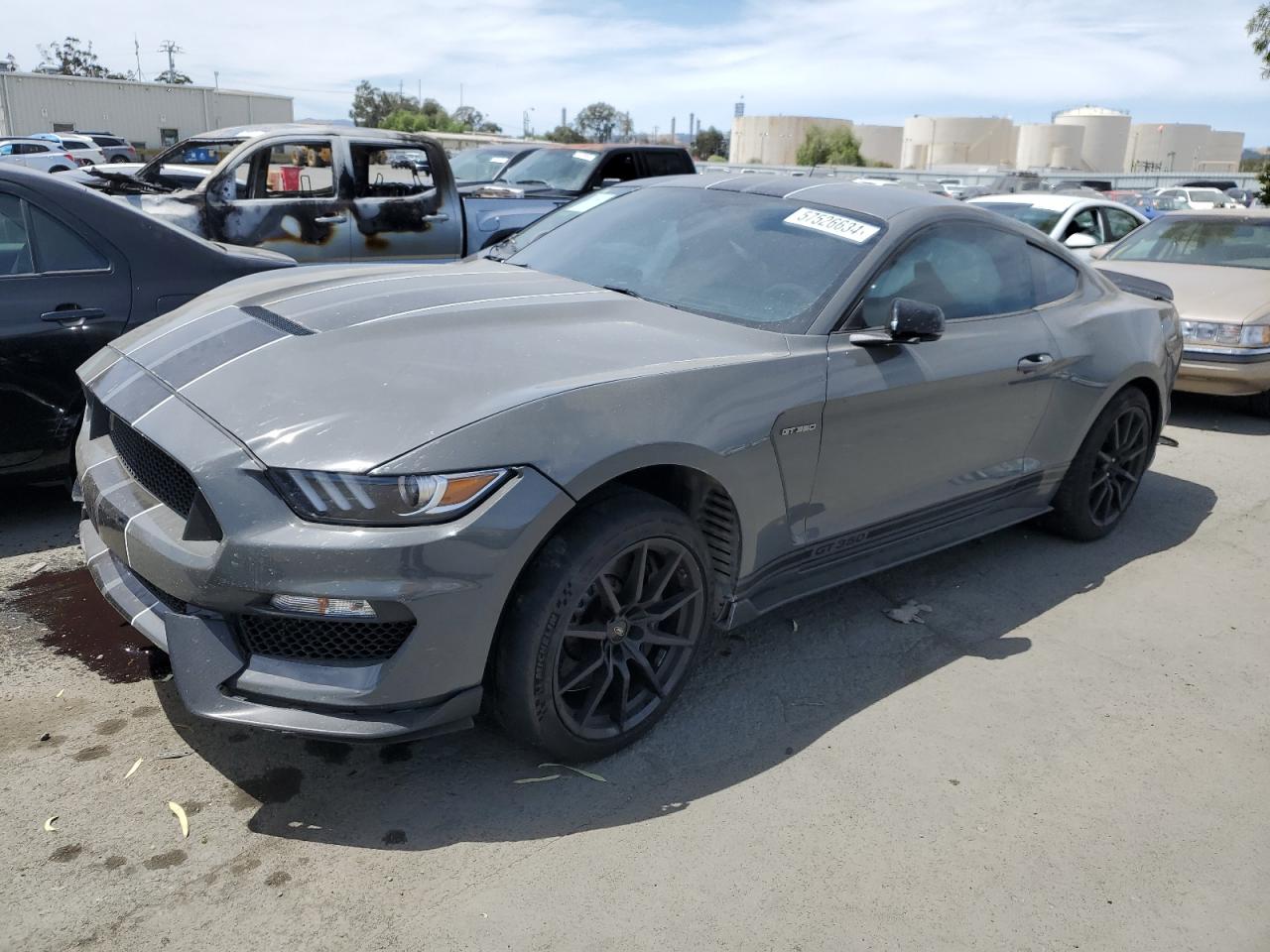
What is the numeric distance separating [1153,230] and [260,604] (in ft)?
30.0

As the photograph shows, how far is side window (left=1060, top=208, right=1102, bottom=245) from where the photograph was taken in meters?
11.2

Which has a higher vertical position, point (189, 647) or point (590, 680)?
point (189, 647)

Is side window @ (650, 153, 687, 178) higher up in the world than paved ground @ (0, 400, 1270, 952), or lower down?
higher up

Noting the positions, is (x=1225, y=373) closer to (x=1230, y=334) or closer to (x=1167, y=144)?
(x=1230, y=334)

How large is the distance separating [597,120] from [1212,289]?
10870 centimetres

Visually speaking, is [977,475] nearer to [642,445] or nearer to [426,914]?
[642,445]

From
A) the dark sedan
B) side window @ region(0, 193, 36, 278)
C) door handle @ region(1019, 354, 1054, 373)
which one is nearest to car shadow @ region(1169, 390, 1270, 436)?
door handle @ region(1019, 354, 1054, 373)

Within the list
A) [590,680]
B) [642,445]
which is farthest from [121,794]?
[642,445]

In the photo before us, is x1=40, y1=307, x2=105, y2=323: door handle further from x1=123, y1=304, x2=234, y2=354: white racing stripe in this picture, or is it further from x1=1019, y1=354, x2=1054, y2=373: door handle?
x1=1019, y1=354, x2=1054, y2=373: door handle

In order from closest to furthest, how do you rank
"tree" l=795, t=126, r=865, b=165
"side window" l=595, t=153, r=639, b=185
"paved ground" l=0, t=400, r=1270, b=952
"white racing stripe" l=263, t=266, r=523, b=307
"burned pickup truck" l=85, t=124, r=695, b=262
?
"paved ground" l=0, t=400, r=1270, b=952, "white racing stripe" l=263, t=266, r=523, b=307, "burned pickup truck" l=85, t=124, r=695, b=262, "side window" l=595, t=153, r=639, b=185, "tree" l=795, t=126, r=865, b=165

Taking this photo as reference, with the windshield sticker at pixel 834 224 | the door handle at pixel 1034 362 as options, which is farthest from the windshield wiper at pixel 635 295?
the door handle at pixel 1034 362

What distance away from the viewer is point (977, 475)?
4273 millimetres

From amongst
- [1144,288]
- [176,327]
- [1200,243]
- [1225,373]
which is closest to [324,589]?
[176,327]

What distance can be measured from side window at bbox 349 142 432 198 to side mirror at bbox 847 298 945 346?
5463 mm
